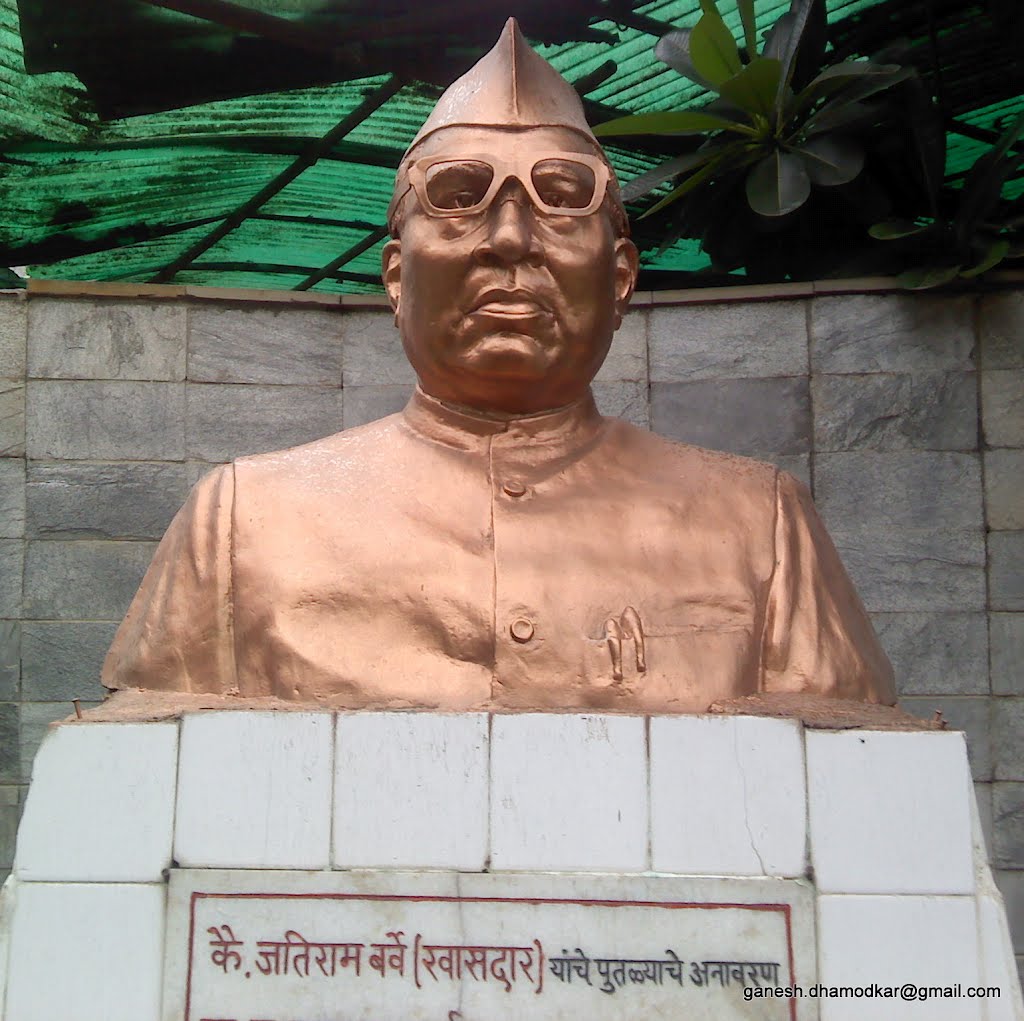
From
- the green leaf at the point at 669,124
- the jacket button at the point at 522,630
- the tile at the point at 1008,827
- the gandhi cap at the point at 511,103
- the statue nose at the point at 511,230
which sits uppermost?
the green leaf at the point at 669,124

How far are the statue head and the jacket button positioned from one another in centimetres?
61

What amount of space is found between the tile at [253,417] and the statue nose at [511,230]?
9.01 feet

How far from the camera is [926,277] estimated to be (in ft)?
21.8

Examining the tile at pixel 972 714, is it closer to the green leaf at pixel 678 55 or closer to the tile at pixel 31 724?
the green leaf at pixel 678 55

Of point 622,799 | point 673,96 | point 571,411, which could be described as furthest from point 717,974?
point 673,96

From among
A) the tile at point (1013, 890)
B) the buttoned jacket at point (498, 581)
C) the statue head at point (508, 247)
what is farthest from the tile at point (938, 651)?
the statue head at point (508, 247)

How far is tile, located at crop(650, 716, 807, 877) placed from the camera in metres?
3.36

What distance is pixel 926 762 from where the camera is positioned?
3414 millimetres

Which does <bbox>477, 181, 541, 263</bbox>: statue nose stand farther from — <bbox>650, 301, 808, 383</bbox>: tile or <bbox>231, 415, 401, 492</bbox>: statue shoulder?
<bbox>650, 301, 808, 383</bbox>: tile

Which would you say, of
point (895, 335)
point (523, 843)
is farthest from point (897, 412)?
point (523, 843)

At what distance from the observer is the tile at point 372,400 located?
6840 mm

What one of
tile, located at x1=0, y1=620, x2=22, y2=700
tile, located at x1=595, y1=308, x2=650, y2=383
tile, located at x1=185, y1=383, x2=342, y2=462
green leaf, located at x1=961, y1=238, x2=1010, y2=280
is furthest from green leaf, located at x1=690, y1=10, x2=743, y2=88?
tile, located at x1=0, y1=620, x2=22, y2=700

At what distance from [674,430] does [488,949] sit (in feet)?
12.2

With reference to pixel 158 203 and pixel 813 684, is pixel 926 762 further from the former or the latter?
pixel 158 203
